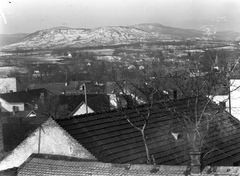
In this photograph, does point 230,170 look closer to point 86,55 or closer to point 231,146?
point 231,146

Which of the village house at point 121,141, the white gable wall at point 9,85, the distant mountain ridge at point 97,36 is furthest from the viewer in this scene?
the distant mountain ridge at point 97,36

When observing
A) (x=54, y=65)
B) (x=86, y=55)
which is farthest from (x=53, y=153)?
(x=86, y=55)

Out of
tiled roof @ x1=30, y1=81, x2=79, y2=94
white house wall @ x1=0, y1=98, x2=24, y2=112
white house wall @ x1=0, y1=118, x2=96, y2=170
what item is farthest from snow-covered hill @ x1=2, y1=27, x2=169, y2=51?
white house wall @ x1=0, y1=118, x2=96, y2=170

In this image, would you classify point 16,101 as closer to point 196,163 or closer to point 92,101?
point 92,101

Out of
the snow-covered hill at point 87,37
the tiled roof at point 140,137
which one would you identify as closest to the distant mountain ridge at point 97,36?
the snow-covered hill at point 87,37

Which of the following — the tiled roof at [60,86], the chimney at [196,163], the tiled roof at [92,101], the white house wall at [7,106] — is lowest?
the tiled roof at [60,86]

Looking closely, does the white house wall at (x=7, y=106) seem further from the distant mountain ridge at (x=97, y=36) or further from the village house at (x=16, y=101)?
the distant mountain ridge at (x=97, y=36)

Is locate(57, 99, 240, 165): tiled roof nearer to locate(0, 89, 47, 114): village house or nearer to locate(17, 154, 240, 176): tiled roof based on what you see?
locate(17, 154, 240, 176): tiled roof
